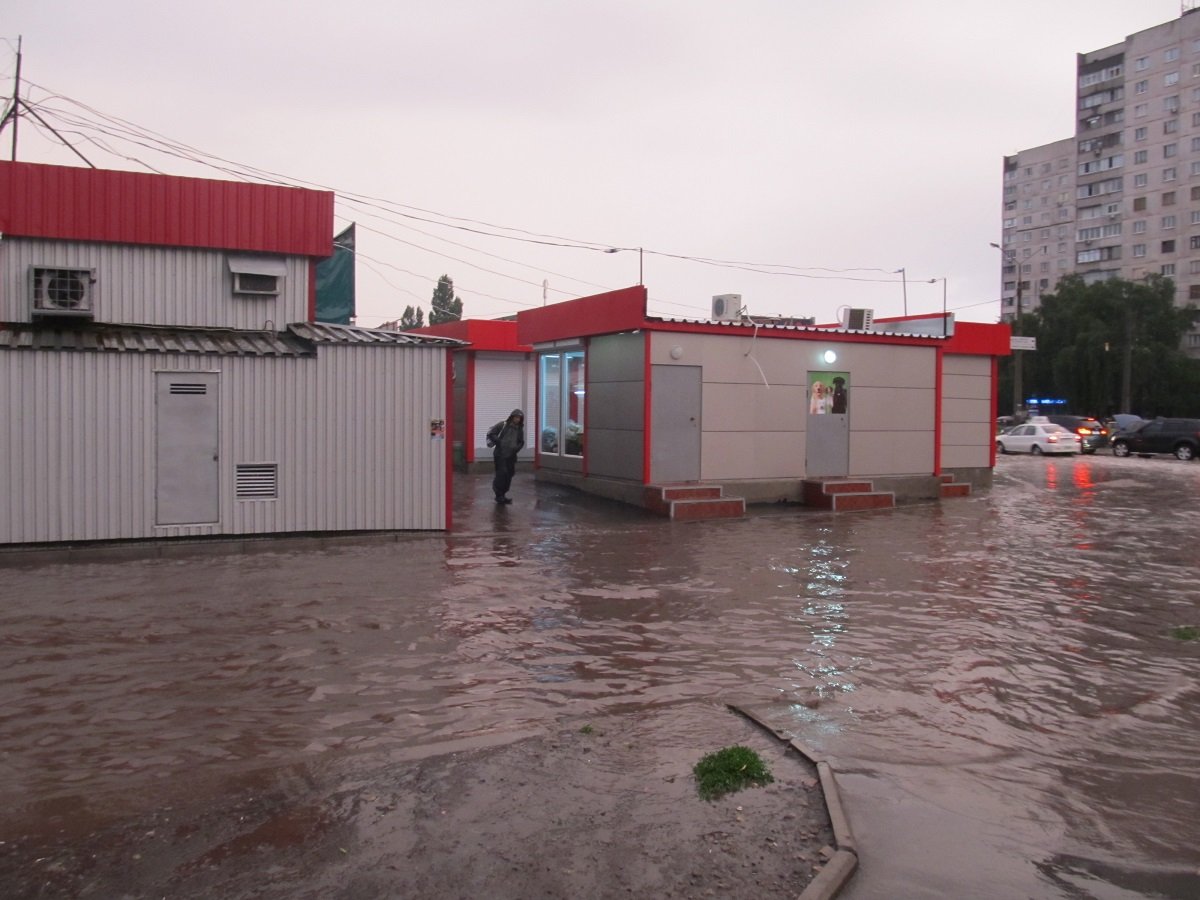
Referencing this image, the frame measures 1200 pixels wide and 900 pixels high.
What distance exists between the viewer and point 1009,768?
5.54 meters

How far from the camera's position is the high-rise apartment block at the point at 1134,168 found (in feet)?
262

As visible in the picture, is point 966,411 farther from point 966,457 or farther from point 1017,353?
Result: point 1017,353

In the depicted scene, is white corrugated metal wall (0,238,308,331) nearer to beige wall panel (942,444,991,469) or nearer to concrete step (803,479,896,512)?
concrete step (803,479,896,512)

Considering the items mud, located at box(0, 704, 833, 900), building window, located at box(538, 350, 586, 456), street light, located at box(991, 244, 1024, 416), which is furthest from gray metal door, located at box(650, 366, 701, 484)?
street light, located at box(991, 244, 1024, 416)

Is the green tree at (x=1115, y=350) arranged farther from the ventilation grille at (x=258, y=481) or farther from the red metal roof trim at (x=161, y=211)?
the ventilation grille at (x=258, y=481)

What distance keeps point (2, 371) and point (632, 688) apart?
9349mm

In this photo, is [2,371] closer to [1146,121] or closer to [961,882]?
[961,882]

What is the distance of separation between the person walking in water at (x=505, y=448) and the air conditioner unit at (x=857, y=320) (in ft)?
24.7

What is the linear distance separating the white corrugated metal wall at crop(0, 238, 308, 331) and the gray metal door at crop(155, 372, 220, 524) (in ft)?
7.04

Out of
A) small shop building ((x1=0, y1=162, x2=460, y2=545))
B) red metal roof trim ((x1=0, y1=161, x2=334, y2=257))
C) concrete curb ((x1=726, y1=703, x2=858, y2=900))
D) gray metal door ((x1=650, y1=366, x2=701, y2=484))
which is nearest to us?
concrete curb ((x1=726, y1=703, x2=858, y2=900))

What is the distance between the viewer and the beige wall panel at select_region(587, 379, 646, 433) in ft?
60.3

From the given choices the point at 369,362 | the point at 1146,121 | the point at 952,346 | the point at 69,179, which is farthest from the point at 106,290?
the point at 1146,121

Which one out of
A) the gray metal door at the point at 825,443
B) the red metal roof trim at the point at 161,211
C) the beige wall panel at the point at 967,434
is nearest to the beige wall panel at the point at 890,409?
the gray metal door at the point at 825,443

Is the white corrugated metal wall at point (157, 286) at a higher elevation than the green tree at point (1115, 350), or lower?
lower
